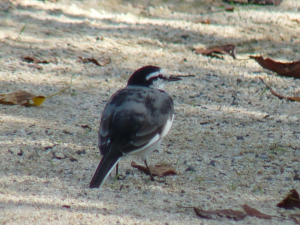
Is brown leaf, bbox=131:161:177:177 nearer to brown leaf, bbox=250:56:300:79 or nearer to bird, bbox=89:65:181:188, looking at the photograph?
bird, bbox=89:65:181:188

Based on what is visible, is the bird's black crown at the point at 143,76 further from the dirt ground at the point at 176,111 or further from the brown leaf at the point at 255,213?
the brown leaf at the point at 255,213

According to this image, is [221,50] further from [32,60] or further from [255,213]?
[255,213]

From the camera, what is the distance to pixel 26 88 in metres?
5.94

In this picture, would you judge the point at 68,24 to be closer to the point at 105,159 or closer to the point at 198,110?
the point at 198,110

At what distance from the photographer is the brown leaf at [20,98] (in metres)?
5.47

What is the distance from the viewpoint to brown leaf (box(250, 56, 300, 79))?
652 cm

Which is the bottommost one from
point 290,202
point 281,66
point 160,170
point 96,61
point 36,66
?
point 36,66

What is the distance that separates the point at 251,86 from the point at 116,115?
274cm

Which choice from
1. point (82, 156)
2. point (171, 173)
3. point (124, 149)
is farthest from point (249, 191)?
point (82, 156)

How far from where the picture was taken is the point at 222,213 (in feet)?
12.0

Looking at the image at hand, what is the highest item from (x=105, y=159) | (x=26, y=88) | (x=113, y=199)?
(x=105, y=159)

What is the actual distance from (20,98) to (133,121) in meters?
1.93

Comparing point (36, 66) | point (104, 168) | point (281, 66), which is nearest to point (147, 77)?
point (104, 168)

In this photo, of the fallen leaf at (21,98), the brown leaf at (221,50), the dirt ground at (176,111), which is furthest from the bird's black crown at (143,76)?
the brown leaf at (221,50)
